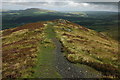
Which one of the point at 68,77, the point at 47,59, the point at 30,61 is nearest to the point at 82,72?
the point at 68,77

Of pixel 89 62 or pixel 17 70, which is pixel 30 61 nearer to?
pixel 17 70

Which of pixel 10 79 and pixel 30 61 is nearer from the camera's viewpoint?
pixel 10 79

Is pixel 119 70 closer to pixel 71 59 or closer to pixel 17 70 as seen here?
pixel 71 59

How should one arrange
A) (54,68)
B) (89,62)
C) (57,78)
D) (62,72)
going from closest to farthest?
1. (57,78)
2. (62,72)
3. (54,68)
4. (89,62)

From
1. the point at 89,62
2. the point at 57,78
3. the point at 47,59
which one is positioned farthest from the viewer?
the point at 47,59

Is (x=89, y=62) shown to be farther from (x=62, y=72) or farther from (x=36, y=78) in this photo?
(x=36, y=78)

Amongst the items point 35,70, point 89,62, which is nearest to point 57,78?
point 35,70

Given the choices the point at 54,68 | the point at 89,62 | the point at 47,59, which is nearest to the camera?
the point at 54,68

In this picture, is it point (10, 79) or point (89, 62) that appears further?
point (89, 62)

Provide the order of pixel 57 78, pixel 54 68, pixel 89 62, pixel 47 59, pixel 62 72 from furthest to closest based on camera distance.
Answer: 1. pixel 47 59
2. pixel 89 62
3. pixel 54 68
4. pixel 62 72
5. pixel 57 78
